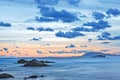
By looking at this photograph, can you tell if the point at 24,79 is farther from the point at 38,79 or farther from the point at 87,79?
the point at 87,79

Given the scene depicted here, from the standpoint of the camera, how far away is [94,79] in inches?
5871

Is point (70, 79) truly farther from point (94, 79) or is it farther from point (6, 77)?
point (6, 77)

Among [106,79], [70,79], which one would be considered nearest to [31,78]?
[70,79]

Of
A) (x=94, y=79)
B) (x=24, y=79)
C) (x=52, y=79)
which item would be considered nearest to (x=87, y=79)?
(x=94, y=79)

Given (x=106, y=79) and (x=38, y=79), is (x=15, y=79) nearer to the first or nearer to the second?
(x=38, y=79)

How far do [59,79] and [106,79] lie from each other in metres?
17.5

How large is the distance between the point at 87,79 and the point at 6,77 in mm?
31328

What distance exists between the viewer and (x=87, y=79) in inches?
5915

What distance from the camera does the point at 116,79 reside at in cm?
14675

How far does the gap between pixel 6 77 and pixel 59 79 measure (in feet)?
70.5

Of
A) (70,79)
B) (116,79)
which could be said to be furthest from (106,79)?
(70,79)

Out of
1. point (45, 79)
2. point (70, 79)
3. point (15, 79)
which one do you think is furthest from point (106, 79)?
point (15, 79)

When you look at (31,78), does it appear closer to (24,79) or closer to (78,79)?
(24,79)

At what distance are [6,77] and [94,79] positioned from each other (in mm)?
34000
